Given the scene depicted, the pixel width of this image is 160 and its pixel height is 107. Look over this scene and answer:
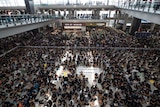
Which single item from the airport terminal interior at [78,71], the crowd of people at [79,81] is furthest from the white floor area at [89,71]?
the crowd of people at [79,81]

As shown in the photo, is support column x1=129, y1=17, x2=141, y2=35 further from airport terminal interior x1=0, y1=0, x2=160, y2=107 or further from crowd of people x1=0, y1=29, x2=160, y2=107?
crowd of people x1=0, y1=29, x2=160, y2=107

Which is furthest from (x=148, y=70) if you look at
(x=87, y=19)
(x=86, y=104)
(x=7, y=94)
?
(x=87, y=19)

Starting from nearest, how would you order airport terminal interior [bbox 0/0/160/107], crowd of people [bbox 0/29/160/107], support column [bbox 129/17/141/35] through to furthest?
crowd of people [bbox 0/29/160/107] → airport terminal interior [bbox 0/0/160/107] → support column [bbox 129/17/141/35]

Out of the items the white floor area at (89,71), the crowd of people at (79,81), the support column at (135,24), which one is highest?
the support column at (135,24)

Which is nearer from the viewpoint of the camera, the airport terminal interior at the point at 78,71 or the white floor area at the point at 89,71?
the airport terminal interior at the point at 78,71

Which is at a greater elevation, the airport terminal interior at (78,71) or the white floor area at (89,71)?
the airport terminal interior at (78,71)

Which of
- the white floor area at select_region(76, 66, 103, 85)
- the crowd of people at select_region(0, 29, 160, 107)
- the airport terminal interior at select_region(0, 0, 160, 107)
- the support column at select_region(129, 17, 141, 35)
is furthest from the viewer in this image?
the support column at select_region(129, 17, 141, 35)

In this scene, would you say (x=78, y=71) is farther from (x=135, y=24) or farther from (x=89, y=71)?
(x=135, y=24)

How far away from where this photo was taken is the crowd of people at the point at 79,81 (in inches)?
369

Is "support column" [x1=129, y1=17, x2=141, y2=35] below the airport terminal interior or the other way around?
the other way around

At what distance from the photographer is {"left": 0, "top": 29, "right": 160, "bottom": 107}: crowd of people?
30.8 ft

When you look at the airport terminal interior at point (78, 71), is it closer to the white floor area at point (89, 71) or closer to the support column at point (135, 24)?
the white floor area at point (89, 71)

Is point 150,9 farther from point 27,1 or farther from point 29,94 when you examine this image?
point 27,1

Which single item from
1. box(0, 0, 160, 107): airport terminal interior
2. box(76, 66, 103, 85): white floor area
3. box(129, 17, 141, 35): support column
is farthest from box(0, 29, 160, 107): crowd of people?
box(129, 17, 141, 35): support column
